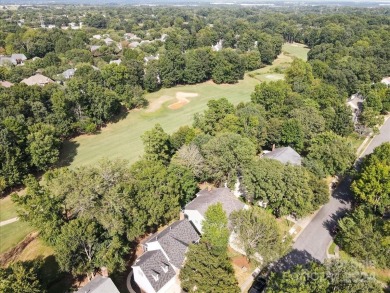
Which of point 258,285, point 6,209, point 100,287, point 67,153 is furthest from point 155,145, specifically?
point 258,285

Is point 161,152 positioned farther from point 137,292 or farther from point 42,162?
point 137,292

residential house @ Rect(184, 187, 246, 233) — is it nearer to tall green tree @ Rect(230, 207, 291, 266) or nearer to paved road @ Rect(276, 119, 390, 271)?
tall green tree @ Rect(230, 207, 291, 266)

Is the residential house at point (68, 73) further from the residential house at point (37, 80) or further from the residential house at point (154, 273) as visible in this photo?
the residential house at point (154, 273)

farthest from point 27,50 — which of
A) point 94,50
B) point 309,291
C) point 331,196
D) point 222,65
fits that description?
point 309,291

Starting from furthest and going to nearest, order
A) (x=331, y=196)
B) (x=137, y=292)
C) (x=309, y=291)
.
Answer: (x=331, y=196) → (x=137, y=292) → (x=309, y=291)

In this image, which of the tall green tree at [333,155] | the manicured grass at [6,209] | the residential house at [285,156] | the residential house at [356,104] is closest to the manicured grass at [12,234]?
the manicured grass at [6,209]

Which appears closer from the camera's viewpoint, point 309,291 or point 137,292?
point 309,291

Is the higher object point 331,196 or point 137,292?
point 137,292
